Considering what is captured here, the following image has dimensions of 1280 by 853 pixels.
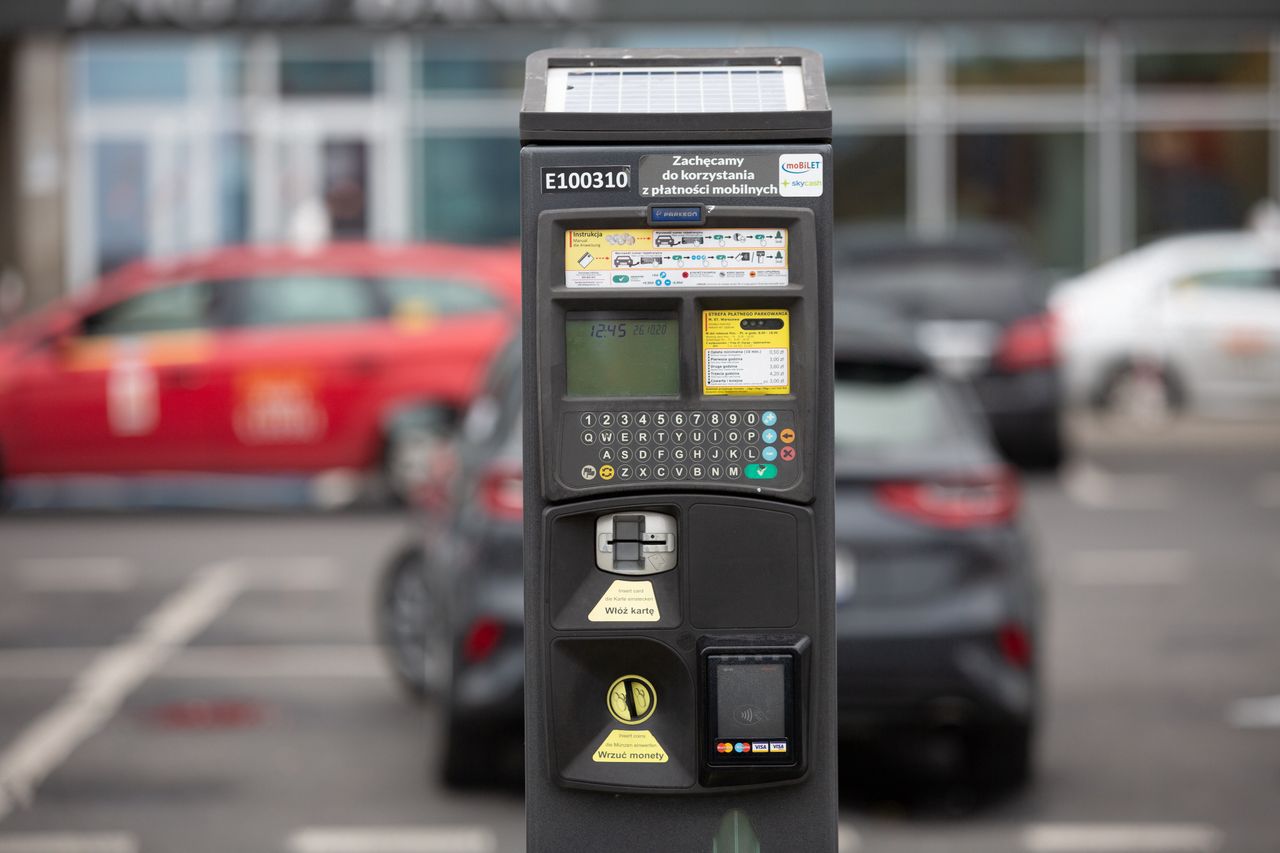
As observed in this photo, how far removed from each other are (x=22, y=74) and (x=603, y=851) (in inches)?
793

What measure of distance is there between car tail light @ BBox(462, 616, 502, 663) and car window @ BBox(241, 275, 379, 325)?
7573 mm

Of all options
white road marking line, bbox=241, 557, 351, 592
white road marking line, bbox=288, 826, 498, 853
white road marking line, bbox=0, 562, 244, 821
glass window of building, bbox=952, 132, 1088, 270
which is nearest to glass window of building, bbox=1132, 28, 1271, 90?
glass window of building, bbox=952, 132, 1088, 270

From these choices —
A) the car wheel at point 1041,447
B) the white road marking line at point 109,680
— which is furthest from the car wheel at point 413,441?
the car wheel at point 1041,447

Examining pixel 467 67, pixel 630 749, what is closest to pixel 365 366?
pixel 630 749

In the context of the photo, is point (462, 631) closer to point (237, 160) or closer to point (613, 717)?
point (613, 717)

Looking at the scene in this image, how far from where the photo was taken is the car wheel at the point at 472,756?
6.06m

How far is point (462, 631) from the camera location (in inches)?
236

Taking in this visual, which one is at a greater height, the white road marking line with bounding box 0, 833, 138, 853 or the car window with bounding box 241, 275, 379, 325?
the car window with bounding box 241, 275, 379, 325

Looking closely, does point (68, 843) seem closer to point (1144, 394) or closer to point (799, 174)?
point (799, 174)

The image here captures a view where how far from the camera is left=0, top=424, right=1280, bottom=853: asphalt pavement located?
590 cm

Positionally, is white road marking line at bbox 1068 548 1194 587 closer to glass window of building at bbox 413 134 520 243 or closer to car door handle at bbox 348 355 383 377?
car door handle at bbox 348 355 383 377

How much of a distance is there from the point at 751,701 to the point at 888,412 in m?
3.04

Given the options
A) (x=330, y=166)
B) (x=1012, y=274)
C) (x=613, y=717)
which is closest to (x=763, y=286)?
(x=613, y=717)

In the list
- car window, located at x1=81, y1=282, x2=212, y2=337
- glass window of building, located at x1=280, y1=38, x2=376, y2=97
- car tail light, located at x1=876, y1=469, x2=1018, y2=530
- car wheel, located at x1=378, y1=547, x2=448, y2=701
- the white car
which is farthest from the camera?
glass window of building, located at x1=280, y1=38, x2=376, y2=97
